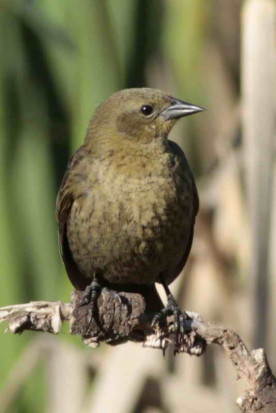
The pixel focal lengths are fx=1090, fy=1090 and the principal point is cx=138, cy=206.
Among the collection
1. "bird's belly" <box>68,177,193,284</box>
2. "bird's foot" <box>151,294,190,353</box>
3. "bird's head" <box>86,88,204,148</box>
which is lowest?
"bird's foot" <box>151,294,190,353</box>

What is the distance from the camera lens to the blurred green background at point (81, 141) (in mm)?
3738

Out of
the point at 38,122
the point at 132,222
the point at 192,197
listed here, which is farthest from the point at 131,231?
the point at 38,122

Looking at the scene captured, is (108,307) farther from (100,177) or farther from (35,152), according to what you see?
(35,152)

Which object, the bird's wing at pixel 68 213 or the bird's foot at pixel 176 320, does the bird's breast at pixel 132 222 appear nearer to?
the bird's wing at pixel 68 213

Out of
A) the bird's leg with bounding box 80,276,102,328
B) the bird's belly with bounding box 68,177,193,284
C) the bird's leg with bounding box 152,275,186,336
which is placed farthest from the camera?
the bird's belly with bounding box 68,177,193,284

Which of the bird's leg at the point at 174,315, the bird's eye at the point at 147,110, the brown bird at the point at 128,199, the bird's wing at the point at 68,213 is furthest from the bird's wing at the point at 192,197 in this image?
the bird's leg at the point at 174,315

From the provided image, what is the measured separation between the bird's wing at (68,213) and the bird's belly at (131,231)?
0.05m

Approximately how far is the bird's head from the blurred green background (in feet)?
0.74

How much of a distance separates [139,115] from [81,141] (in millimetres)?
382

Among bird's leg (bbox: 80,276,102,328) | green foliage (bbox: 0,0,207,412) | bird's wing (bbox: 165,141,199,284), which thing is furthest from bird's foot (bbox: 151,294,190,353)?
green foliage (bbox: 0,0,207,412)

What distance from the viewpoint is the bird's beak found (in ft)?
11.1

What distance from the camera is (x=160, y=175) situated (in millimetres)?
3295

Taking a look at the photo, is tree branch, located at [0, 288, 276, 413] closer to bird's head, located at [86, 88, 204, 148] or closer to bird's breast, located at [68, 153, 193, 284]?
bird's breast, located at [68, 153, 193, 284]

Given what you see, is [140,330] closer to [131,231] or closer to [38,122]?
[131,231]
